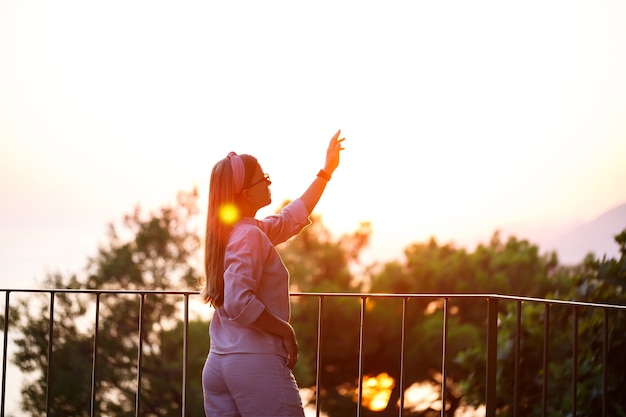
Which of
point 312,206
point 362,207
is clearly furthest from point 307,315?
point 312,206

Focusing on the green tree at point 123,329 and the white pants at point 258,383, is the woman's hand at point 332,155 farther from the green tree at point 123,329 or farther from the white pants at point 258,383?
the green tree at point 123,329

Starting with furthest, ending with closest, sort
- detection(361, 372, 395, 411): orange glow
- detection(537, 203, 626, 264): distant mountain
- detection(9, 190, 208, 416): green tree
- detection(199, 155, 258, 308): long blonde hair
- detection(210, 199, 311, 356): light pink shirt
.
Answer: detection(537, 203, 626, 264): distant mountain
detection(361, 372, 395, 411): orange glow
detection(9, 190, 208, 416): green tree
detection(199, 155, 258, 308): long blonde hair
detection(210, 199, 311, 356): light pink shirt

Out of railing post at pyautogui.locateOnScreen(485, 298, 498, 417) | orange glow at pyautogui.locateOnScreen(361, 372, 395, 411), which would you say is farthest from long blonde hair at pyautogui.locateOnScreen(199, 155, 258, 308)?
orange glow at pyautogui.locateOnScreen(361, 372, 395, 411)

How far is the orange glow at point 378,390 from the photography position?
2417 cm

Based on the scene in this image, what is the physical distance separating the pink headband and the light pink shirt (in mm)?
98

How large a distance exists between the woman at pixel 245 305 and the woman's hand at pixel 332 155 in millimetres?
476

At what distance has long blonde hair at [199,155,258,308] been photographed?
2451mm

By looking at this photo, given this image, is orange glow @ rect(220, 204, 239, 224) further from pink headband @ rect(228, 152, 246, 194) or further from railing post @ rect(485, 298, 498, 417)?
railing post @ rect(485, 298, 498, 417)

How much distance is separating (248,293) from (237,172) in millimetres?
365

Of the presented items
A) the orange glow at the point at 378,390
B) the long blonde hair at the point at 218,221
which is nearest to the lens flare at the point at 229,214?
the long blonde hair at the point at 218,221

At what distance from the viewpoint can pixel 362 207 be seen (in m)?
28.7

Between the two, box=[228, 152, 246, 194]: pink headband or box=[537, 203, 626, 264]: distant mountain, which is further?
box=[537, 203, 626, 264]: distant mountain

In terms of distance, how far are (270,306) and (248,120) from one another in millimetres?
25758

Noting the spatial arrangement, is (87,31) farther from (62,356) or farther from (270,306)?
(270,306)
